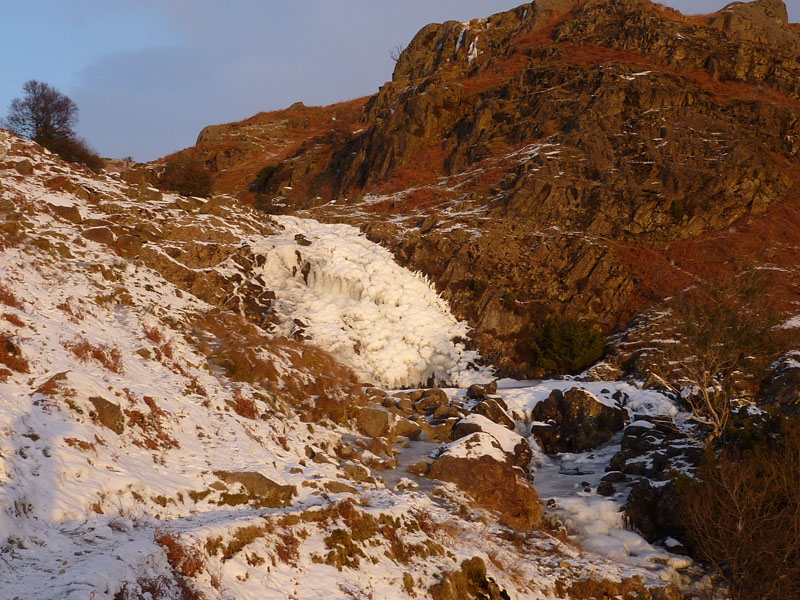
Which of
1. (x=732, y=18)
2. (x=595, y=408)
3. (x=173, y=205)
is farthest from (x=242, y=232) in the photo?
(x=732, y=18)

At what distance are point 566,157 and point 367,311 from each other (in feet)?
68.2

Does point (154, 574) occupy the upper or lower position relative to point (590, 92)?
lower

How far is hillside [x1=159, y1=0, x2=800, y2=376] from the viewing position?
1145 inches

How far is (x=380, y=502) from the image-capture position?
11.4 m

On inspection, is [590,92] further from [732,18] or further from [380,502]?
[380,502]

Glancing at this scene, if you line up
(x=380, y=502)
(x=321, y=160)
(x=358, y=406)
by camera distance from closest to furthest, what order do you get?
(x=380, y=502), (x=358, y=406), (x=321, y=160)

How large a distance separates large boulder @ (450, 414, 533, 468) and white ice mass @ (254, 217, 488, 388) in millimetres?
6110

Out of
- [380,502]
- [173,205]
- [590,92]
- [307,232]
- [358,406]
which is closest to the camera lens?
[380,502]

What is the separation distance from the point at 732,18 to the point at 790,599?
5703 centimetres

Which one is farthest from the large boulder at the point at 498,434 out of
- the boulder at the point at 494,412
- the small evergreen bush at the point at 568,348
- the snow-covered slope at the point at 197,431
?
the small evergreen bush at the point at 568,348

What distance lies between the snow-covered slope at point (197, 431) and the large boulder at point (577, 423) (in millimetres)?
2091

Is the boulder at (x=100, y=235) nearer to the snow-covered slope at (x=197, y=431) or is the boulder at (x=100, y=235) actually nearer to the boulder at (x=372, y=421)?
the snow-covered slope at (x=197, y=431)

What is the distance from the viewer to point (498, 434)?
1738 centimetres

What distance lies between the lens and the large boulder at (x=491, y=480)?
13.6 metres
